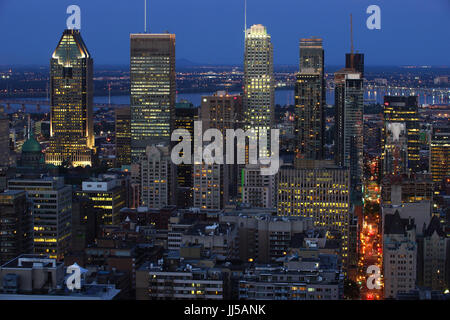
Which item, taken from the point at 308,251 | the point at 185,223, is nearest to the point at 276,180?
the point at 185,223

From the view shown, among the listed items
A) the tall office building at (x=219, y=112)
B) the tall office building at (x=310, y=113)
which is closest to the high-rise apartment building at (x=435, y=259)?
the tall office building at (x=219, y=112)

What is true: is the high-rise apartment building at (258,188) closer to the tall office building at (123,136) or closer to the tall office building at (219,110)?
the tall office building at (219,110)

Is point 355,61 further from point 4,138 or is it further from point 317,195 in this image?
point 317,195

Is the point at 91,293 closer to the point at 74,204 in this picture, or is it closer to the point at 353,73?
the point at 74,204

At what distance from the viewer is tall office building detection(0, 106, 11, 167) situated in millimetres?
27822

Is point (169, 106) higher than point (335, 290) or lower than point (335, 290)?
higher

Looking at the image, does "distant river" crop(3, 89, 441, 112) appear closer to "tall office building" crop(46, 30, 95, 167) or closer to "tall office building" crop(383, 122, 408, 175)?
"tall office building" crop(46, 30, 95, 167)

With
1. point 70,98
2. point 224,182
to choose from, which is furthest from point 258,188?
point 70,98

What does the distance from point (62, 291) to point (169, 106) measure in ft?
73.9

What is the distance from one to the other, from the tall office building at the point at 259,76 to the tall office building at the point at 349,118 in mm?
3206

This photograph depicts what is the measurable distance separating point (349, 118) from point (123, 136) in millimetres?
9337

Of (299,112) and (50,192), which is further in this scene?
(299,112)

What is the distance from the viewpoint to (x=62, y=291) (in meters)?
8.55

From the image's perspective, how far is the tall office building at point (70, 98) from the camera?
33750mm
